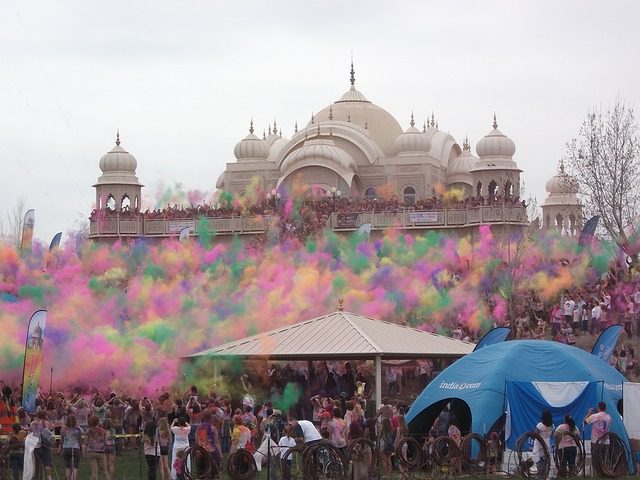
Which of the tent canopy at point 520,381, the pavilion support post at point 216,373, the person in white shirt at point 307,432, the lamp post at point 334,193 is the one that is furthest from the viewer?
the lamp post at point 334,193

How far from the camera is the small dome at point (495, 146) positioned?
6569 centimetres

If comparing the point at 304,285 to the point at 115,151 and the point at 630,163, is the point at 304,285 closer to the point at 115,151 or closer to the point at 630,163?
the point at 630,163

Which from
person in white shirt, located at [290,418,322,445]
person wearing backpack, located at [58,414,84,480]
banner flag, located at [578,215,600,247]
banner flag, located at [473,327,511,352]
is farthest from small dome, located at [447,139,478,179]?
person wearing backpack, located at [58,414,84,480]

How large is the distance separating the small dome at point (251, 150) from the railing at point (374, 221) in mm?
12929

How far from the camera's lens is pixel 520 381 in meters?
23.9

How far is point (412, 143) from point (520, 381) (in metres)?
47.3

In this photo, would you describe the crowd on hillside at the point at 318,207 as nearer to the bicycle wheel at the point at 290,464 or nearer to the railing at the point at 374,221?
the railing at the point at 374,221

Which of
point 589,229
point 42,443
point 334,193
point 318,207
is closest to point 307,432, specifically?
point 42,443

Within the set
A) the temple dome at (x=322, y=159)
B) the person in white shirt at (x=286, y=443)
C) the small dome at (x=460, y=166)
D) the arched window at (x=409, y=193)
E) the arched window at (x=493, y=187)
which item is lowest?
the person in white shirt at (x=286, y=443)

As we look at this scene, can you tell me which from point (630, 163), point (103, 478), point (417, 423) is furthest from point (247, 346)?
point (630, 163)

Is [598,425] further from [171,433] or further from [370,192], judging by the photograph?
[370,192]

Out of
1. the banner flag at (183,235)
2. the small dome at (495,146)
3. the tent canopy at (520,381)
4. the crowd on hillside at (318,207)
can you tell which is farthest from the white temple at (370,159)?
the tent canopy at (520,381)

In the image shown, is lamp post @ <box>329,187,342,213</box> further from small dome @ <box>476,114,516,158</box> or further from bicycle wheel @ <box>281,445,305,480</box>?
bicycle wheel @ <box>281,445,305,480</box>

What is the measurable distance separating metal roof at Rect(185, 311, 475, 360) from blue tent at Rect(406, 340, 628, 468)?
2.54m
